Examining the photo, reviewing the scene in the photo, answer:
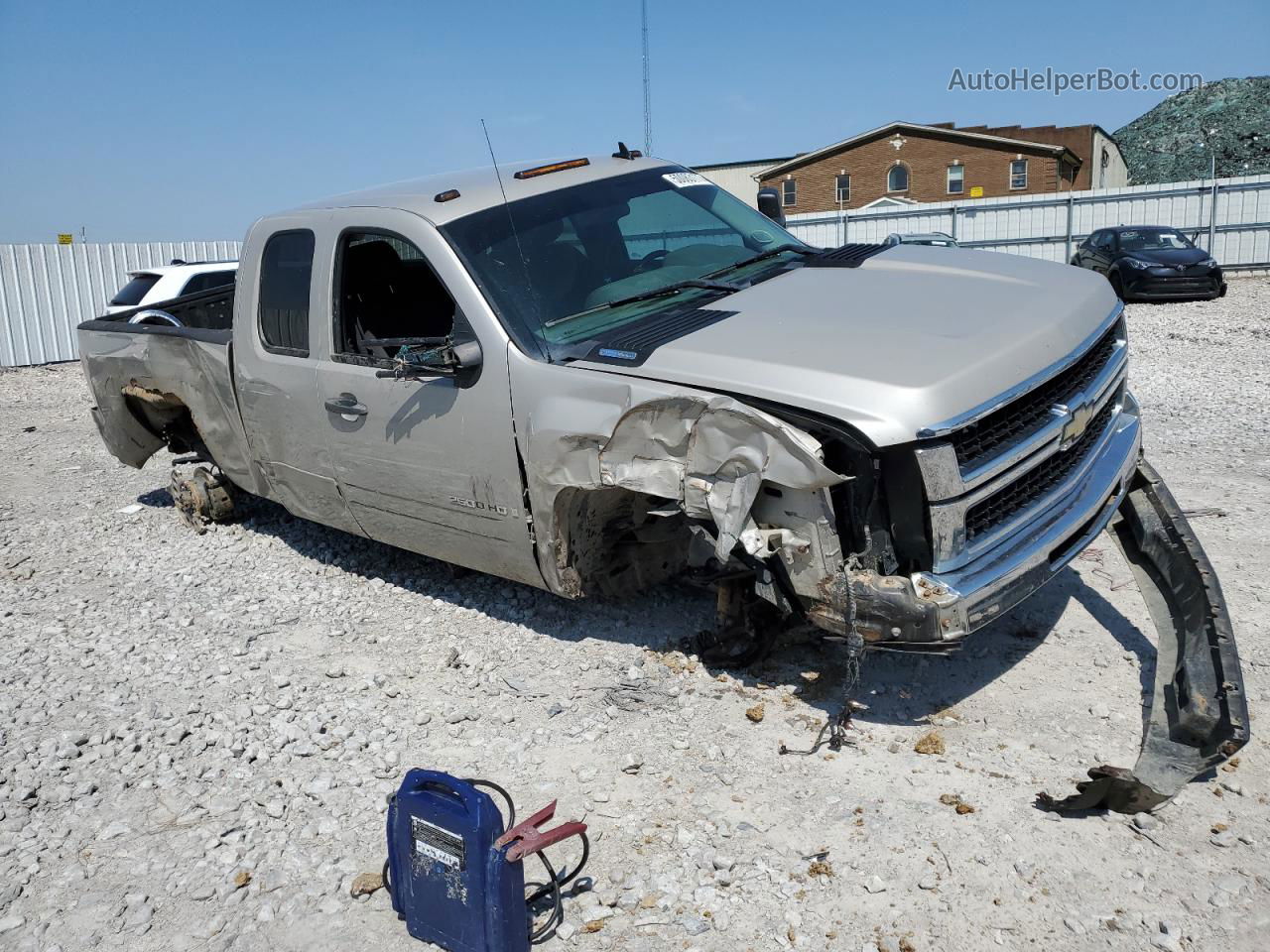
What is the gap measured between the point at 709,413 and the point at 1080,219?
80.3ft

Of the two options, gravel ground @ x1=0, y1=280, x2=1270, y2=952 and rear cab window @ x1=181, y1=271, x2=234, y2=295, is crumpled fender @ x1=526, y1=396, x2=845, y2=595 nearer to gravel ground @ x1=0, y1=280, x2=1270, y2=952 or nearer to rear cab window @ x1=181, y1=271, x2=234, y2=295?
gravel ground @ x1=0, y1=280, x2=1270, y2=952

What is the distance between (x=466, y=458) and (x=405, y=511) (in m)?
0.63

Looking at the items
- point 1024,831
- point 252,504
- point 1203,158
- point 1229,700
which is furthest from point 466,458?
point 1203,158

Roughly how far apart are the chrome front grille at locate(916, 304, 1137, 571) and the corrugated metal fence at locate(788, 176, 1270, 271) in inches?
816

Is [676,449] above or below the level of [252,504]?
above

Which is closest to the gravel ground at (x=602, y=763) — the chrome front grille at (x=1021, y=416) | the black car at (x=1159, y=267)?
the chrome front grille at (x=1021, y=416)

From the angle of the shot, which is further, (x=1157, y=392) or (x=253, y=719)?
(x=1157, y=392)

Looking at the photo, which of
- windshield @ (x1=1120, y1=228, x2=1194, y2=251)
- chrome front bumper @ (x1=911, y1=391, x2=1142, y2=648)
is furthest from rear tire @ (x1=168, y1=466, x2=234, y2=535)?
windshield @ (x1=1120, y1=228, x2=1194, y2=251)

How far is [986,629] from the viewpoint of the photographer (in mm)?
4492

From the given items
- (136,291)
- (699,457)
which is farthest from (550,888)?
(136,291)

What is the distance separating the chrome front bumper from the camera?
3275 mm

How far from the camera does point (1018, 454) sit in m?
3.44

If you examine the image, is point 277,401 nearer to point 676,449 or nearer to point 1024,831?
point 676,449

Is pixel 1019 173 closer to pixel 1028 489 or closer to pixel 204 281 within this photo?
pixel 204 281
